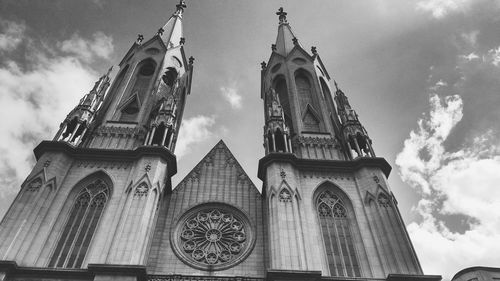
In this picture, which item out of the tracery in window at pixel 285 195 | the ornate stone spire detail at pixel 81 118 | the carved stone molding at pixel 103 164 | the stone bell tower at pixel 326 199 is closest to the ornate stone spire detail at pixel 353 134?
the stone bell tower at pixel 326 199

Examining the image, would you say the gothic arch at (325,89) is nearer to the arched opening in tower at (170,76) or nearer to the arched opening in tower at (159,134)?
the arched opening in tower at (170,76)

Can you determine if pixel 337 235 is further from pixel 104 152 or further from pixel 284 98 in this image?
pixel 284 98

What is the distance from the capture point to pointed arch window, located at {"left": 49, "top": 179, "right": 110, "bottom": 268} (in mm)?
15297

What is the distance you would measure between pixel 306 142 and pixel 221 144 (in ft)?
16.3

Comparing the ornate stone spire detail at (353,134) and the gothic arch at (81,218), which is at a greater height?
the ornate stone spire detail at (353,134)

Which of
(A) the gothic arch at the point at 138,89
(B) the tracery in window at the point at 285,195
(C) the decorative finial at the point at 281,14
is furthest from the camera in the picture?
(C) the decorative finial at the point at 281,14

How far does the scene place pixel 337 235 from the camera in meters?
17.0

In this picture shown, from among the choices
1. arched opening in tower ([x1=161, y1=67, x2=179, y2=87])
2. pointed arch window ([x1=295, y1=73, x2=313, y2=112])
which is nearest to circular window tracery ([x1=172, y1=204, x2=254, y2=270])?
pointed arch window ([x1=295, y1=73, x2=313, y2=112])

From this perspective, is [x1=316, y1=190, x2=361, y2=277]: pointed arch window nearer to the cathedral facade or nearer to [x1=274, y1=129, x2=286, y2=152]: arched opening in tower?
the cathedral facade

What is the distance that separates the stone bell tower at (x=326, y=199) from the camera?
15203mm

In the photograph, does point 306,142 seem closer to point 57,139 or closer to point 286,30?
point 57,139

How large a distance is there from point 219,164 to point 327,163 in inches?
231

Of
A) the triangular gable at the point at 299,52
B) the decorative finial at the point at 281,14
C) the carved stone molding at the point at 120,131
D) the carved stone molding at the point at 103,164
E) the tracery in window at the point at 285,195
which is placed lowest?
the tracery in window at the point at 285,195

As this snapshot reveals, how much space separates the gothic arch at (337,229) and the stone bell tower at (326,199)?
0.04 meters
